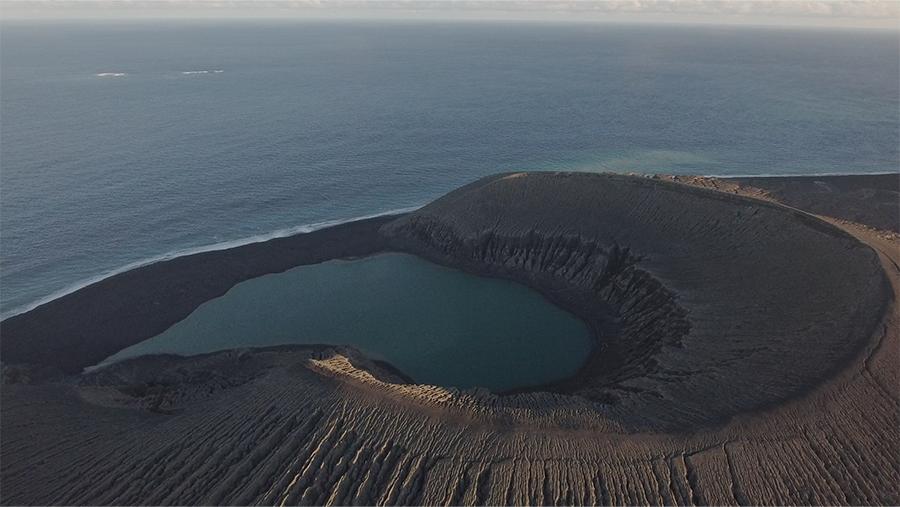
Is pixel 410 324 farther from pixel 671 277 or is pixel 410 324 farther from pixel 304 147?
pixel 304 147

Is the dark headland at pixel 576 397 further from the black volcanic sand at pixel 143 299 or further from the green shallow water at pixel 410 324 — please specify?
the green shallow water at pixel 410 324

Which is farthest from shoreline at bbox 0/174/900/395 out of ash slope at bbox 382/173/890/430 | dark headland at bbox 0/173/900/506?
ash slope at bbox 382/173/890/430

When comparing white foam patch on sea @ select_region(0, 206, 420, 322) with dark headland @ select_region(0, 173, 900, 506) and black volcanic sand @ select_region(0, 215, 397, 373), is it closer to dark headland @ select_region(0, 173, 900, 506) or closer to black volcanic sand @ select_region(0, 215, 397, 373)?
black volcanic sand @ select_region(0, 215, 397, 373)

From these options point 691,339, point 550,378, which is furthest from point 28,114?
point 691,339

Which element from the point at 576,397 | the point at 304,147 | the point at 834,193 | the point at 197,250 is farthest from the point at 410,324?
the point at 304,147

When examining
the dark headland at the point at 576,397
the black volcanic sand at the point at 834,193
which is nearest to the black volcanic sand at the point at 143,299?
the dark headland at the point at 576,397

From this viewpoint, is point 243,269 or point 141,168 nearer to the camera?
point 243,269

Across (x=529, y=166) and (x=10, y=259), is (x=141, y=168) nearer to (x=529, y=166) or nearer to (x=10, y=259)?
(x=10, y=259)
